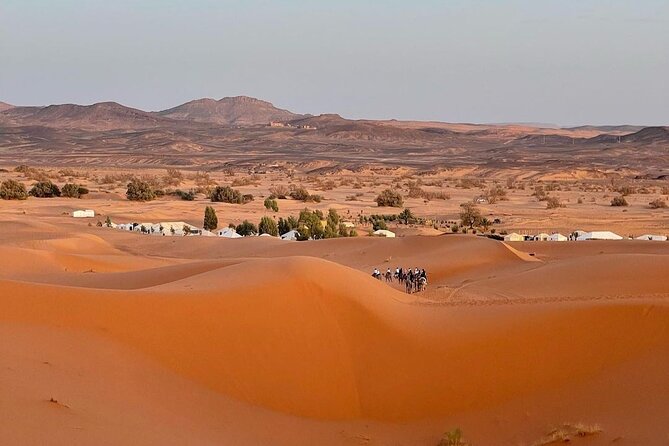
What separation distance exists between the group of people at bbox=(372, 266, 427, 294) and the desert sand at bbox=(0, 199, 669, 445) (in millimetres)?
6854

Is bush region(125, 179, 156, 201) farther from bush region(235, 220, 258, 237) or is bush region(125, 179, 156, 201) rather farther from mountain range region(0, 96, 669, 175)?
mountain range region(0, 96, 669, 175)

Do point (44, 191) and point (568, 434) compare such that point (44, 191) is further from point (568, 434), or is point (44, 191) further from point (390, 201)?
point (568, 434)

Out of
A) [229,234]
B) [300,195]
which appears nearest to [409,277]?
[229,234]

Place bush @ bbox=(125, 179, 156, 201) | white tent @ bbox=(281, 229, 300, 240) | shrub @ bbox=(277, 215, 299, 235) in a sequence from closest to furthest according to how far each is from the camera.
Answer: white tent @ bbox=(281, 229, 300, 240), shrub @ bbox=(277, 215, 299, 235), bush @ bbox=(125, 179, 156, 201)

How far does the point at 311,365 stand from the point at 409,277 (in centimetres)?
1181

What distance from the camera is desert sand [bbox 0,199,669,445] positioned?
29.6ft

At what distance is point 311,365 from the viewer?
11211 mm

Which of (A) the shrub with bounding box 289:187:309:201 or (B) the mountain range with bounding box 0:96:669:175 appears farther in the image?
(B) the mountain range with bounding box 0:96:669:175

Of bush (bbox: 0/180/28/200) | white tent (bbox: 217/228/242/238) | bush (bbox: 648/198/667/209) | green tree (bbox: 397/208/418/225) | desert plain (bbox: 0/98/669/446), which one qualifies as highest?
desert plain (bbox: 0/98/669/446)

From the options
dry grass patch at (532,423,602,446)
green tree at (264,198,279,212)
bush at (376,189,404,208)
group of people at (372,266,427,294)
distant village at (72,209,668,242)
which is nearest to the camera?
dry grass patch at (532,423,602,446)

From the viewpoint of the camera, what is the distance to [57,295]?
11.9 metres

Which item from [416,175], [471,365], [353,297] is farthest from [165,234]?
[416,175]

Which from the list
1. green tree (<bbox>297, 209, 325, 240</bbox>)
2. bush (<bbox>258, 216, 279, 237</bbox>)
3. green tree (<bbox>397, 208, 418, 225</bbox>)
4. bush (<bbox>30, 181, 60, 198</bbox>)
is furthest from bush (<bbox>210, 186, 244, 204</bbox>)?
green tree (<bbox>297, 209, 325, 240</bbox>)

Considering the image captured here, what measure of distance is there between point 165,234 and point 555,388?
1078 inches
